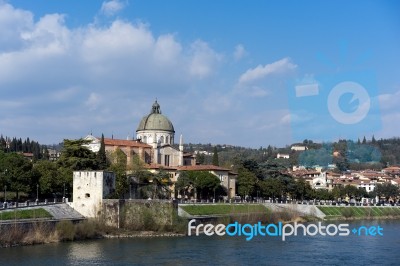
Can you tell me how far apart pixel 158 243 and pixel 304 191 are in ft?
162

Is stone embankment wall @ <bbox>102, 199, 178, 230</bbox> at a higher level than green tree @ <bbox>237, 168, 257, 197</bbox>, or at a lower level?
lower

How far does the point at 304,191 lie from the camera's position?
84.6 meters

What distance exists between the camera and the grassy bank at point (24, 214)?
37219 mm

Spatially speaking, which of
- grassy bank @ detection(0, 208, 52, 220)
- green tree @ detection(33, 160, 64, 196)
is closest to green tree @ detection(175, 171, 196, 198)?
green tree @ detection(33, 160, 64, 196)

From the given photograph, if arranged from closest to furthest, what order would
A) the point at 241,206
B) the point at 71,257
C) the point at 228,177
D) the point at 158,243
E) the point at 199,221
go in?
1. the point at 71,257
2. the point at 158,243
3. the point at 199,221
4. the point at 241,206
5. the point at 228,177

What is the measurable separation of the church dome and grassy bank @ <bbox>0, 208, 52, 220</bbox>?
43.4 meters

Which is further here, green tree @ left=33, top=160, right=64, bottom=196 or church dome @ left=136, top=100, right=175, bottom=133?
church dome @ left=136, top=100, right=175, bottom=133

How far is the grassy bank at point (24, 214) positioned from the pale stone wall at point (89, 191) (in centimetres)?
389

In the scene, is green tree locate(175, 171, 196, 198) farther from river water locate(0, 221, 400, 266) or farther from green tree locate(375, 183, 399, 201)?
green tree locate(375, 183, 399, 201)

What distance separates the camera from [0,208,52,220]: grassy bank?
37219mm

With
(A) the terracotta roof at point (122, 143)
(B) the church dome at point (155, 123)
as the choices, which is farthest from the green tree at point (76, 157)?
(B) the church dome at point (155, 123)

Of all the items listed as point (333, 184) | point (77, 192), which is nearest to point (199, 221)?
point (77, 192)

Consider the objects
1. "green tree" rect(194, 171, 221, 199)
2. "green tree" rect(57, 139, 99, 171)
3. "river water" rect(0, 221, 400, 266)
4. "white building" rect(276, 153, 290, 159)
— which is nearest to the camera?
"river water" rect(0, 221, 400, 266)

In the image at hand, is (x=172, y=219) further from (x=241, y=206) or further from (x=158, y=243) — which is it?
(x=241, y=206)
